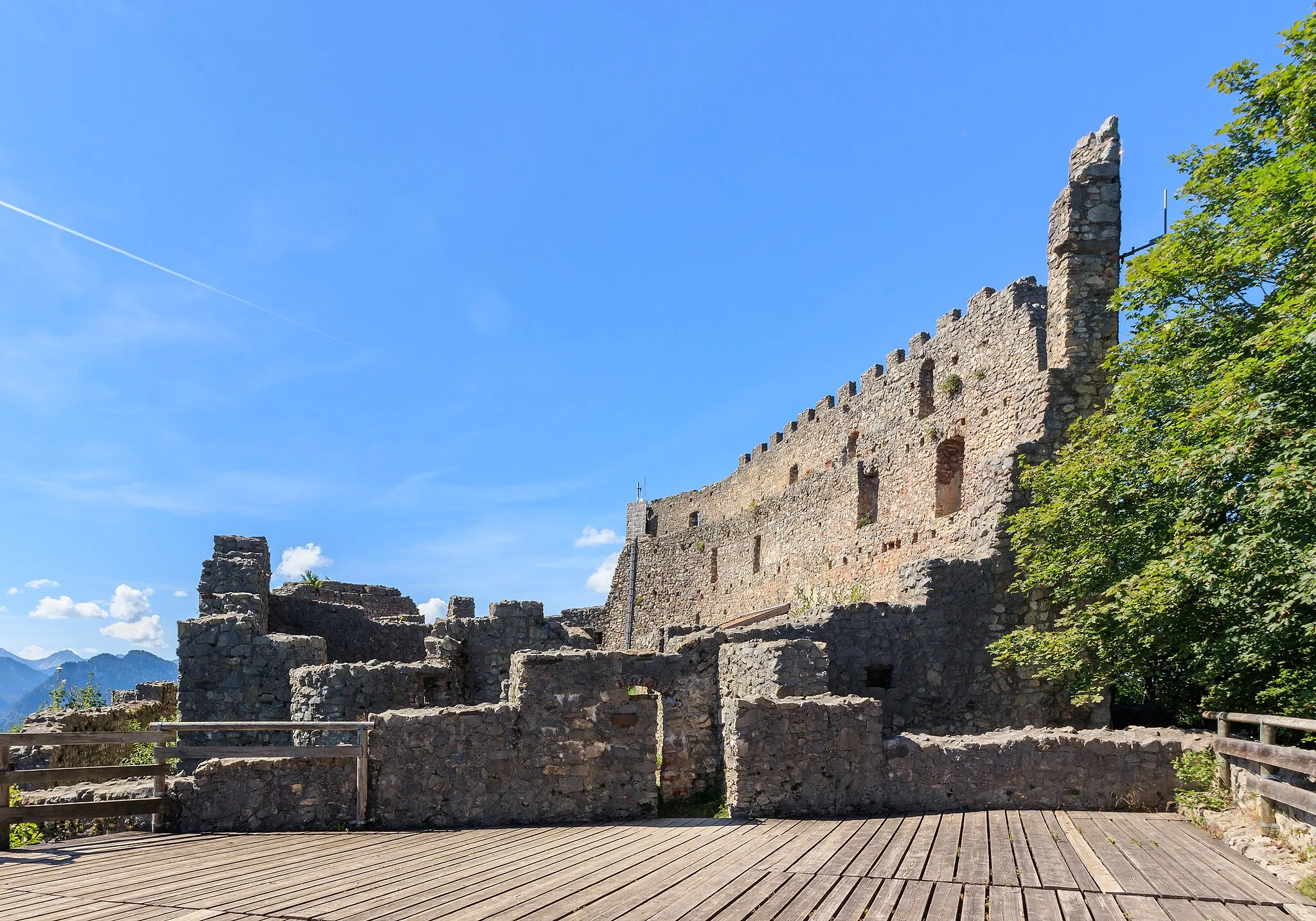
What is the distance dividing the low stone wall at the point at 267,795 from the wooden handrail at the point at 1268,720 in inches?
381

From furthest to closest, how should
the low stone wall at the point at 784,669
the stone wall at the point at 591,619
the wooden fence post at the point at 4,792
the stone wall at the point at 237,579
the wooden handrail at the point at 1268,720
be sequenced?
the stone wall at the point at 591,619 → the stone wall at the point at 237,579 → the low stone wall at the point at 784,669 → the wooden fence post at the point at 4,792 → the wooden handrail at the point at 1268,720

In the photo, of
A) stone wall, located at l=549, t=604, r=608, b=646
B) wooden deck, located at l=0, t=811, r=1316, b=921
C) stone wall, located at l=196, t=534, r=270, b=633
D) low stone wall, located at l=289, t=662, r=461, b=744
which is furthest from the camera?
stone wall, located at l=549, t=604, r=608, b=646

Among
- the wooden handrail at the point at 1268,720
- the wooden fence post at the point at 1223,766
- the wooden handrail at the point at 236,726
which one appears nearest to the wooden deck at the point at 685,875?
the wooden fence post at the point at 1223,766

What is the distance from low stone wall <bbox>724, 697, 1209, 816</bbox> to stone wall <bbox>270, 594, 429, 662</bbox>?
39.8ft

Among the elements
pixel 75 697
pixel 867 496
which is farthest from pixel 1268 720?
pixel 75 697

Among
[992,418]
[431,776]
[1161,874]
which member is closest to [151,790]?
[431,776]

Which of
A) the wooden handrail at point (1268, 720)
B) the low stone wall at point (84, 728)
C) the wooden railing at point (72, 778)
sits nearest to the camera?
the wooden handrail at point (1268, 720)

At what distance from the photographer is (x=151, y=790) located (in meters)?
9.65

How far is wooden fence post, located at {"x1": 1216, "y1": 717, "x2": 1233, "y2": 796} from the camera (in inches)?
385

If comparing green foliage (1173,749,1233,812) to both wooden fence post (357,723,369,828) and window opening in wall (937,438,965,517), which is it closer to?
wooden fence post (357,723,369,828)

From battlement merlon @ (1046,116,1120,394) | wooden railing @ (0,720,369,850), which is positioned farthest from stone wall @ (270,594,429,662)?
battlement merlon @ (1046,116,1120,394)

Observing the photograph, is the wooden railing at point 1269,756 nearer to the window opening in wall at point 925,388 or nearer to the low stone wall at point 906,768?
the low stone wall at point 906,768

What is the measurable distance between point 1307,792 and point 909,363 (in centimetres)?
1717

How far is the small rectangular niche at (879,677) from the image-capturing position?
13.9 metres
